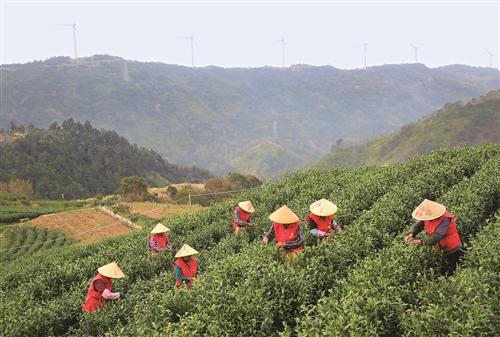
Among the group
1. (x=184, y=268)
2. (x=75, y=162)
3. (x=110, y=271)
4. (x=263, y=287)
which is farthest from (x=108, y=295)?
(x=75, y=162)

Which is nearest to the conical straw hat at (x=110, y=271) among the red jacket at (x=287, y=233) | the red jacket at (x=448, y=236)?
the red jacket at (x=287, y=233)

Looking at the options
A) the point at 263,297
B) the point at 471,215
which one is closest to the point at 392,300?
the point at 263,297

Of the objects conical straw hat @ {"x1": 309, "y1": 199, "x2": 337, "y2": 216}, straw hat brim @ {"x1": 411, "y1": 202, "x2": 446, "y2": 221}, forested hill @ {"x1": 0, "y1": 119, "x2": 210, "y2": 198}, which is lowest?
forested hill @ {"x1": 0, "y1": 119, "x2": 210, "y2": 198}

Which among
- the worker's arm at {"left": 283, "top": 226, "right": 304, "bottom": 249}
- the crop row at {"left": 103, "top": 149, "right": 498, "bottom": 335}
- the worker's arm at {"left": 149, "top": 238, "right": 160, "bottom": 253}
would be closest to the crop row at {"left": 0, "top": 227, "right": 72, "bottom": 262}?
the worker's arm at {"left": 149, "top": 238, "right": 160, "bottom": 253}

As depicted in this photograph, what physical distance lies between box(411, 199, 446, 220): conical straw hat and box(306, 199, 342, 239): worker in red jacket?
8.45 ft

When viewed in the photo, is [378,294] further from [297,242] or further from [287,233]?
[287,233]

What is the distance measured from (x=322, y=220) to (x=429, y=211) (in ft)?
11.0

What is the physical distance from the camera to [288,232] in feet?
43.9

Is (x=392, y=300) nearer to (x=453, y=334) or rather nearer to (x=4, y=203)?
(x=453, y=334)

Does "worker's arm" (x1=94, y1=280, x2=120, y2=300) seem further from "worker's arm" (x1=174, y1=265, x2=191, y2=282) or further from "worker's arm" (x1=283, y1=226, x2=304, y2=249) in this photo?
"worker's arm" (x1=283, y1=226, x2=304, y2=249)

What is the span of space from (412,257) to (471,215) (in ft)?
13.2

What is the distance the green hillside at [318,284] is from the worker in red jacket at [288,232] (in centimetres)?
41

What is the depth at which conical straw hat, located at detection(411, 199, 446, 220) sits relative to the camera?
11.3 metres

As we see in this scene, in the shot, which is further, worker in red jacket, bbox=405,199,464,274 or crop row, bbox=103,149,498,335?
worker in red jacket, bbox=405,199,464,274
